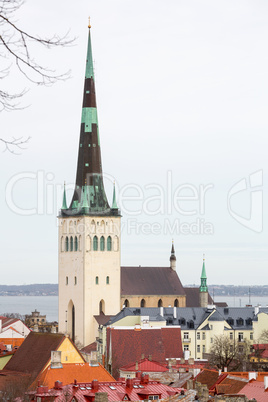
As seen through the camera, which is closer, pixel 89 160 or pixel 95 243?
pixel 89 160

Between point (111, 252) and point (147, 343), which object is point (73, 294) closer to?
point (111, 252)

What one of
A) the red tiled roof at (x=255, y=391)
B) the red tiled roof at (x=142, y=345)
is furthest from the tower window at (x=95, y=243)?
the red tiled roof at (x=255, y=391)

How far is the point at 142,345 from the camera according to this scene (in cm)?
7506

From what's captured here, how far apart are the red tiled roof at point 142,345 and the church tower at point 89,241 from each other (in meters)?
20.5

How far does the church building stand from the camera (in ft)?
325

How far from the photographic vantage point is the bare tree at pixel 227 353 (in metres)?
73.7

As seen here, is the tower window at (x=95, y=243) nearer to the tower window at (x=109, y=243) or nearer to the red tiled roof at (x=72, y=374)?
the tower window at (x=109, y=243)

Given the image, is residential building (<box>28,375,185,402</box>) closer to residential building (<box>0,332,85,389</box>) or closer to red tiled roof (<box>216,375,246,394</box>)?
red tiled roof (<box>216,375,246,394</box>)

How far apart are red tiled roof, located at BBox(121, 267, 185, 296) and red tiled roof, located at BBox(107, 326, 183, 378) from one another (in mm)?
25029

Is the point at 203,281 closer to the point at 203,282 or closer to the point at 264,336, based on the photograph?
the point at 203,282

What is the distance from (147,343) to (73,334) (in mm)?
23221

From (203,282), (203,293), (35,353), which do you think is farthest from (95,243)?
(35,353)

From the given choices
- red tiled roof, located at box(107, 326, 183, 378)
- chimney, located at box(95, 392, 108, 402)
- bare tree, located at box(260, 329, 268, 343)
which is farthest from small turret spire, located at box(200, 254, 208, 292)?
chimney, located at box(95, 392, 108, 402)

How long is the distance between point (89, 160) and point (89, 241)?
310 inches
